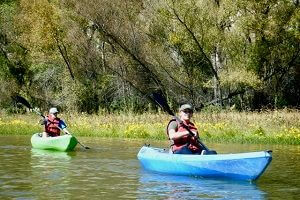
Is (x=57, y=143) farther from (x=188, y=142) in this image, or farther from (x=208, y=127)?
(x=188, y=142)

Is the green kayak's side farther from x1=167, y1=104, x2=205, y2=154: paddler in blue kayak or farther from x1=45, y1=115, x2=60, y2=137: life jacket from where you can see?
x1=167, y1=104, x2=205, y2=154: paddler in blue kayak

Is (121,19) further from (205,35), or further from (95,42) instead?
(205,35)

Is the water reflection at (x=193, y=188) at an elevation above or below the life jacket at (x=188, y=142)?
below

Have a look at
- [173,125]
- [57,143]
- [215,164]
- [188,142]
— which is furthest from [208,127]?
[215,164]

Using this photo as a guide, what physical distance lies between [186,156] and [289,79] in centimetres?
2131

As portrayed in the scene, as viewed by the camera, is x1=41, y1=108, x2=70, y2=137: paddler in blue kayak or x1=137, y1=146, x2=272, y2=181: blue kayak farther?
x1=41, y1=108, x2=70, y2=137: paddler in blue kayak

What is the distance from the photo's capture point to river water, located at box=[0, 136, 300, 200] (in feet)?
33.8

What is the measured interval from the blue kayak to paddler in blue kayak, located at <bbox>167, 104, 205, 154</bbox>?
31 cm

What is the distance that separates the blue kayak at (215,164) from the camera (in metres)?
11.2

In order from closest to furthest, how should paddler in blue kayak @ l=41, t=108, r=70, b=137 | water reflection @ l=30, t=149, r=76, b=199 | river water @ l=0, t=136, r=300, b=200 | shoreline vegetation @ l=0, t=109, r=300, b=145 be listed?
river water @ l=0, t=136, r=300, b=200, water reflection @ l=30, t=149, r=76, b=199, paddler in blue kayak @ l=41, t=108, r=70, b=137, shoreline vegetation @ l=0, t=109, r=300, b=145

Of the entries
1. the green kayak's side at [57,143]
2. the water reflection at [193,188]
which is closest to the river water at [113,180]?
the water reflection at [193,188]

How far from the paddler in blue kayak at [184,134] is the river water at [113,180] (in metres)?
0.68

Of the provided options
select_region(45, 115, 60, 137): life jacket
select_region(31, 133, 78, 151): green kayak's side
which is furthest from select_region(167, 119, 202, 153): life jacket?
select_region(45, 115, 60, 137): life jacket

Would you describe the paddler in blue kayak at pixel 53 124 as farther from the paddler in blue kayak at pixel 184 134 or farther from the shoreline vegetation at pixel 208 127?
the paddler in blue kayak at pixel 184 134
